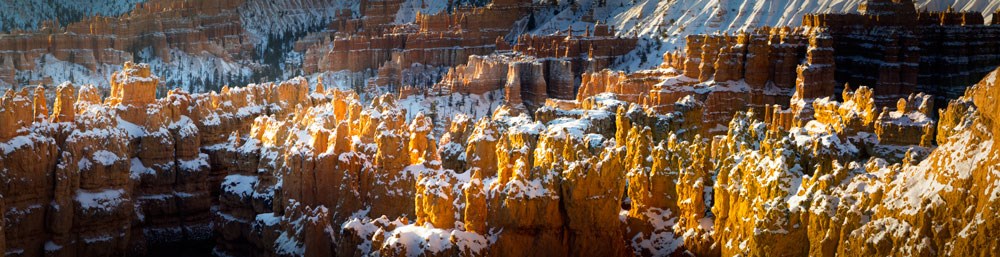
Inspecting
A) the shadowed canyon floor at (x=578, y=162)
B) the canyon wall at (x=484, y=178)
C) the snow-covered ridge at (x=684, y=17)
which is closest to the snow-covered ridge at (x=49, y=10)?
the snow-covered ridge at (x=684, y=17)

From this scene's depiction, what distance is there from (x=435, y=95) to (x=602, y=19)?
99.0ft

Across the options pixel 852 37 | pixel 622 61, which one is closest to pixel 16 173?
pixel 852 37

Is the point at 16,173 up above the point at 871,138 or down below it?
below

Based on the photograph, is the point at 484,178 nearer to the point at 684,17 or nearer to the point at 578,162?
the point at 578,162

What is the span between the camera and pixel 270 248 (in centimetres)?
2709

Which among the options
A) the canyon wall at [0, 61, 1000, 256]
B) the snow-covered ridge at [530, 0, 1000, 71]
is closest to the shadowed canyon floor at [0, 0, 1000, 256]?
the canyon wall at [0, 61, 1000, 256]

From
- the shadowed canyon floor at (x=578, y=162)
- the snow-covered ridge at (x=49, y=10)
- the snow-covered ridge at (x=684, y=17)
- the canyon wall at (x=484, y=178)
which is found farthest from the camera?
the snow-covered ridge at (x=49, y=10)

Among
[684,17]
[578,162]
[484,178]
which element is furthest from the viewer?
[684,17]

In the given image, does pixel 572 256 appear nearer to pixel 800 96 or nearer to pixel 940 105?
pixel 800 96

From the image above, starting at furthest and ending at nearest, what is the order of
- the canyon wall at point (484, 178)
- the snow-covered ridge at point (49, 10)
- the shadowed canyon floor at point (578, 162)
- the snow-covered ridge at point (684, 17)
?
1. the snow-covered ridge at point (49, 10)
2. the snow-covered ridge at point (684, 17)
3. the shadowed canyon floor at point (578, 162)
4. the canyon wall at point (484, 178)

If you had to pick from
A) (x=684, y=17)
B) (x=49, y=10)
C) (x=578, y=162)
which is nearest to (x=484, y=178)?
(x=578, y=162)

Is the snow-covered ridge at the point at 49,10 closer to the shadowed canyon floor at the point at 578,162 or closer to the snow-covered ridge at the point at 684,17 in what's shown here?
the snow-covered ridge at the point at 684,17

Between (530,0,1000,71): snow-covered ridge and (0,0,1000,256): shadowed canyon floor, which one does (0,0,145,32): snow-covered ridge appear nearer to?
(530,0,1000,71): snow-covered ridge

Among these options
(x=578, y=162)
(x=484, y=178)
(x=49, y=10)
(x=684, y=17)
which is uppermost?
(x=684, y=17)
